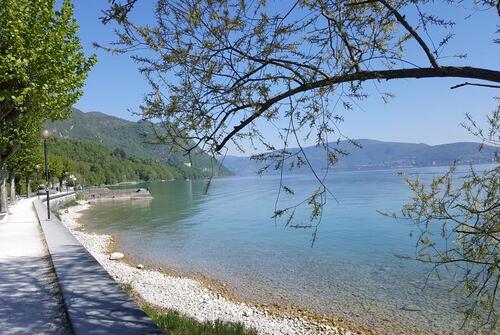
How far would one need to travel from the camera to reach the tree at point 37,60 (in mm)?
14023

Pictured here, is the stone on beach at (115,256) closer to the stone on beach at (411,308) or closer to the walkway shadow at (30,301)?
the walkway shadow at (30,301)

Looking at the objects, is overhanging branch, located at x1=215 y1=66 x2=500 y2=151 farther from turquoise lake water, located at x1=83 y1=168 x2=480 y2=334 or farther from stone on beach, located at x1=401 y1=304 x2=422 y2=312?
stone on beach, located at x1=401 y1=304 x2=422 y2=312

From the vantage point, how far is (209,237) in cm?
3073

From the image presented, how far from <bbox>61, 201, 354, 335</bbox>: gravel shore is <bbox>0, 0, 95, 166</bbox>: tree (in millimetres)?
7236

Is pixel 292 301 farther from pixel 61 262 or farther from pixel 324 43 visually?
pixel 324 43

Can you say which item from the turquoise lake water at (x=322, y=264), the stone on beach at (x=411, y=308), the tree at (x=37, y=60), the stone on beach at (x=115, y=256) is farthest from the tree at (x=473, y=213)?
the stone on beach at (x=115, y=256)

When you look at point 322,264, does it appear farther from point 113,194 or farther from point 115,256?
point 113,194

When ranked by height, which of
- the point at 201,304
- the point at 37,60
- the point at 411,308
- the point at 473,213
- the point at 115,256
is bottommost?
the point at 411,308

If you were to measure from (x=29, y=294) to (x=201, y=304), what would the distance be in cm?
728

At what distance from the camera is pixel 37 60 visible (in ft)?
48.4

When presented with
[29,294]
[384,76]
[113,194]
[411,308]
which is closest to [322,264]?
[411,308]

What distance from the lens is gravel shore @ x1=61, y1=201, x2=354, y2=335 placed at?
1251 centimetres

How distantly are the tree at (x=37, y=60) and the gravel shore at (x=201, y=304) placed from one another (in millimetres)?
7236

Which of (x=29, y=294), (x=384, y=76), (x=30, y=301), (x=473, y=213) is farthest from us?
(x=29, y=294)
